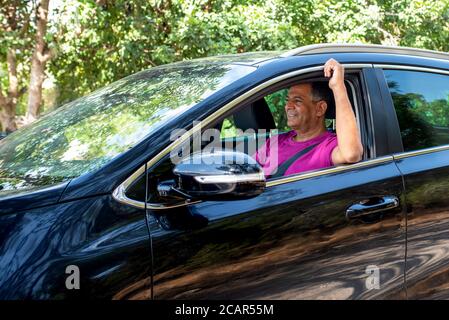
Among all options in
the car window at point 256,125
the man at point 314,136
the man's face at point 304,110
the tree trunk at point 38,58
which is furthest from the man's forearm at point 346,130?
the tree trunk at point 38,58

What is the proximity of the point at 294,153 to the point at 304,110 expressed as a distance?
0.80ft

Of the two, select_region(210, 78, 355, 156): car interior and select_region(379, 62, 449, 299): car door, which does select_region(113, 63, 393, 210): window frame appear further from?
select_region(210, 78, 355, 156): car interior

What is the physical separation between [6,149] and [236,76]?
1094 mm

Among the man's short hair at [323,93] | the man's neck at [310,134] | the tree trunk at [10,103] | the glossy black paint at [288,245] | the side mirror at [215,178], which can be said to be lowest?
the glossy black paint at [288,245]

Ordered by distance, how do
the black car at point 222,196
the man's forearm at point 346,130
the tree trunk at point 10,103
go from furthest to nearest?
the tree trunk at point 10,103
the man's forearm at point 346,130
the black car at point 222,196

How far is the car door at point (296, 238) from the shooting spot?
80.7 inches

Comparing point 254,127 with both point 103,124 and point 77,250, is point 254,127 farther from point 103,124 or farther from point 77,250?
point 77,250

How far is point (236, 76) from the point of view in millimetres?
2434

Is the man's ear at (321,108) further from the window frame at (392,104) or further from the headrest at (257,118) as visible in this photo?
the headrest at (257,118)

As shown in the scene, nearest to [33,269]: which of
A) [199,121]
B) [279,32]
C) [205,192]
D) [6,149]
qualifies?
[205,192]

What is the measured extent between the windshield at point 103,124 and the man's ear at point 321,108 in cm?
56

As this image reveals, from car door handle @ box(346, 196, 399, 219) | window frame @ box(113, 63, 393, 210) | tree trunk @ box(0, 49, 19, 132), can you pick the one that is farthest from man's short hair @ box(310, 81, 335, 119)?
tree trunk @ box(0, 49, 19, 132)

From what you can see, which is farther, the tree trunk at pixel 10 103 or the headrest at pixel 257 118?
the tree trunk at pixel 10 103

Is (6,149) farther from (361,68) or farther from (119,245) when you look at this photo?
(361,68)
